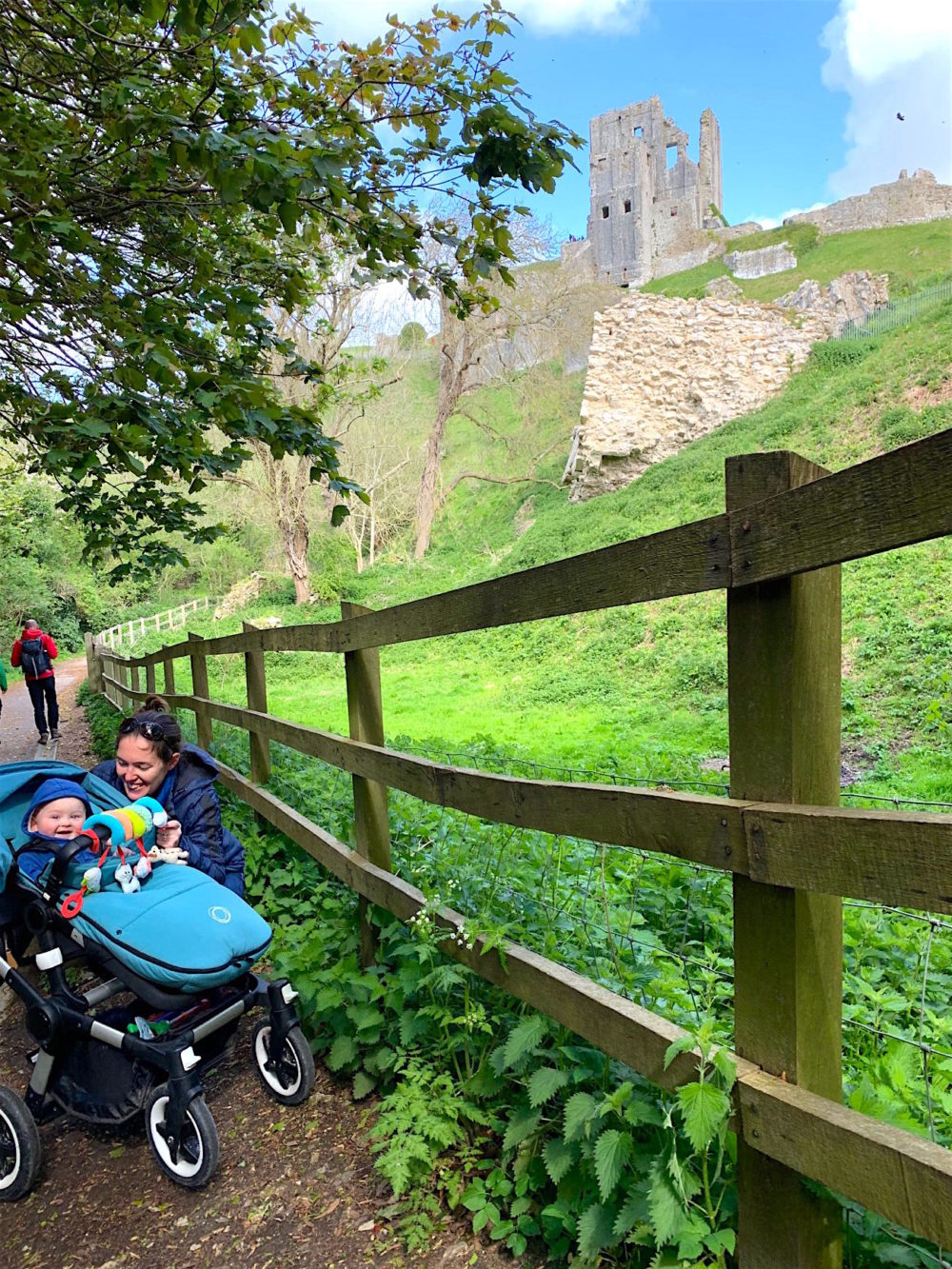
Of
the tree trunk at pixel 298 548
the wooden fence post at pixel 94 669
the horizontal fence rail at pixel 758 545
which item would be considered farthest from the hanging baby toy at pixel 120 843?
the tree trunk at pixel 298 548

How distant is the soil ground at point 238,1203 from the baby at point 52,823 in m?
0.94

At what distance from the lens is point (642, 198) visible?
5425 centimetres

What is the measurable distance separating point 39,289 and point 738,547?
4393 millimetres

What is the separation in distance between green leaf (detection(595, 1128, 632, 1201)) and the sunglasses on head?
225 cm

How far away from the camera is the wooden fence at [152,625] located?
29934mm

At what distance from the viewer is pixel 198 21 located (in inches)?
118

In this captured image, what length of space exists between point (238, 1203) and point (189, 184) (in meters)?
4.70

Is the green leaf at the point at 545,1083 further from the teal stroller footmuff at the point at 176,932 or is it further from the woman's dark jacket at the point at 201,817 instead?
the woman's dark jacket at the point at 201,817

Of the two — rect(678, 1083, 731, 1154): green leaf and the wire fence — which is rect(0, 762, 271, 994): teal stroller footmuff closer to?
rect(678, 1083, 731, 1154): green leaf

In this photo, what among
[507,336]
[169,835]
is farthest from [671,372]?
[169,835]

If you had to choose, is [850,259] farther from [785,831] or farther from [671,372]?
[785,831]

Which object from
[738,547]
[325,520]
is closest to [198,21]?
[738,547]

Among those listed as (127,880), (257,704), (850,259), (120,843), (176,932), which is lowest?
(176,932)

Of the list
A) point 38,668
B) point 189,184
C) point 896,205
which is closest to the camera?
point 189,184
